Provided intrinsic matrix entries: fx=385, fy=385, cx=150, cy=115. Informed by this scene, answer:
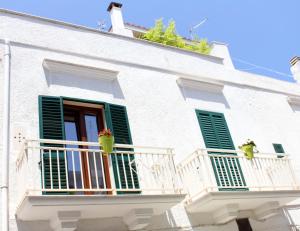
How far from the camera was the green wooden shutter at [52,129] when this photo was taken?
6.73 m

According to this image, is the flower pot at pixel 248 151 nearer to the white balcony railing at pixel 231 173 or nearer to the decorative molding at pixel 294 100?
the white balcony railing at pixel 231 173

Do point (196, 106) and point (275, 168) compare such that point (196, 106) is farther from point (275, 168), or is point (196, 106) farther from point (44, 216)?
point (44, 216)

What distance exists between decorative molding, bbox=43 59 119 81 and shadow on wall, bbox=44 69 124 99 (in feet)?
0.17

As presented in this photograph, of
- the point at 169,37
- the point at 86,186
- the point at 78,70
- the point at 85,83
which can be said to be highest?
the point at 169,37

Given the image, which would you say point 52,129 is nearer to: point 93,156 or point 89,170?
point 93,156

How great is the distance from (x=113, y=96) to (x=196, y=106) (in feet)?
7.62

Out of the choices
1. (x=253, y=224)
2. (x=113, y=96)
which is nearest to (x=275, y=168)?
(x=253, y=224)

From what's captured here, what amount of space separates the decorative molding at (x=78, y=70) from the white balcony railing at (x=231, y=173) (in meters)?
2.64

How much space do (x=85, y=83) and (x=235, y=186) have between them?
396cm

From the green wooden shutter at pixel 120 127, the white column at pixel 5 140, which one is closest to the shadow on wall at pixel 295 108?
the green wooden shutter at pixel 120 127

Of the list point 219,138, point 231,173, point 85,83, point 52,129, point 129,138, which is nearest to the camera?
point 52,129

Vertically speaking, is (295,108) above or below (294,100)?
below

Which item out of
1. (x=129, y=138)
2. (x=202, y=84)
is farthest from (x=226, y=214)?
(x=202, y=84)

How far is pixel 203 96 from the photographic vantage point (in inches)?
402
